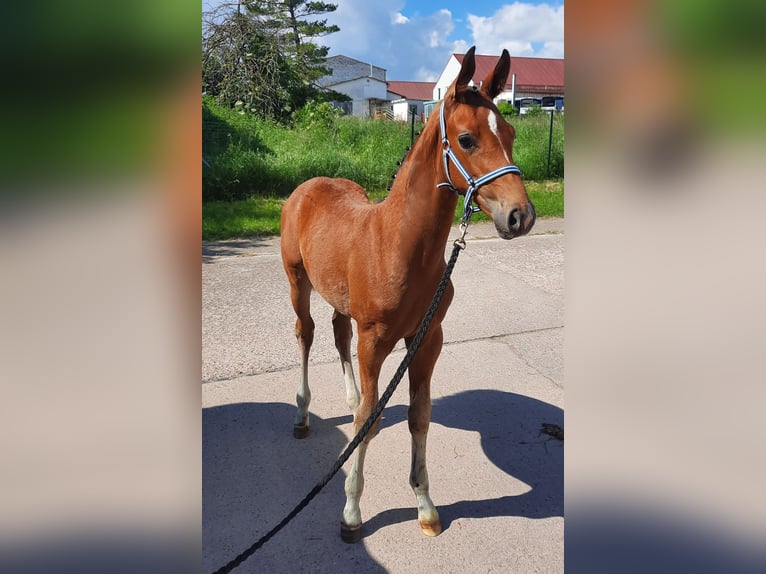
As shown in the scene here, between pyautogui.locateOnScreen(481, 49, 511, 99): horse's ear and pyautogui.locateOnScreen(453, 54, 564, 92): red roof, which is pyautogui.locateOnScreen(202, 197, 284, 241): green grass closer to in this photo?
pyautogui.locateOnScreen(481, 49, 511, 99): horse's ear

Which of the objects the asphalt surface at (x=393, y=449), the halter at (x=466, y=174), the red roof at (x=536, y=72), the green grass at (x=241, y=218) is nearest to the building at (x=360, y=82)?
the red roof at (x=536, y=72)

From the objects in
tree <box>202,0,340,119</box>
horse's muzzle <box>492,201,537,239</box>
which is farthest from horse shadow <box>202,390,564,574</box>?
tree <box>202,0,340,119</box>

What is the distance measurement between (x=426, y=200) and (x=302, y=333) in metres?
1.72

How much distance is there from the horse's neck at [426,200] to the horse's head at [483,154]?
0.37 feet

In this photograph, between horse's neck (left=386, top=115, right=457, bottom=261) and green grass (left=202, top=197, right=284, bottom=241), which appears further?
green grass (left=202, top=197, right=284, bottom=241)

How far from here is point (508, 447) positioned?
3295 millimetres

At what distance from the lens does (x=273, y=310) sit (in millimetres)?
5613

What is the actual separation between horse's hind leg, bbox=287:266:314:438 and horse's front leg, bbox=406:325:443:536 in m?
1.01

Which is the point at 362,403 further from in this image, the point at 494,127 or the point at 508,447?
the point at 494,127

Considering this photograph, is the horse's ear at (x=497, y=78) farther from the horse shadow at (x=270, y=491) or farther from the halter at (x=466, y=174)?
the horse shadow at (x=270, y=491)

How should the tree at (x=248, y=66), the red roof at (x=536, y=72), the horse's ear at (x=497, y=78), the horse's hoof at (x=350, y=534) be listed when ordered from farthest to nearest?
the red roof at (x=536, y=72)
the tree at (x=248, y=66)
the horse's hoof at (x=350, y=534)
the horse's ear at (x=497, y=78)

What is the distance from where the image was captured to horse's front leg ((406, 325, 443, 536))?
2.59 m

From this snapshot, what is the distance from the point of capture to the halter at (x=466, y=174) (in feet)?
6.26
